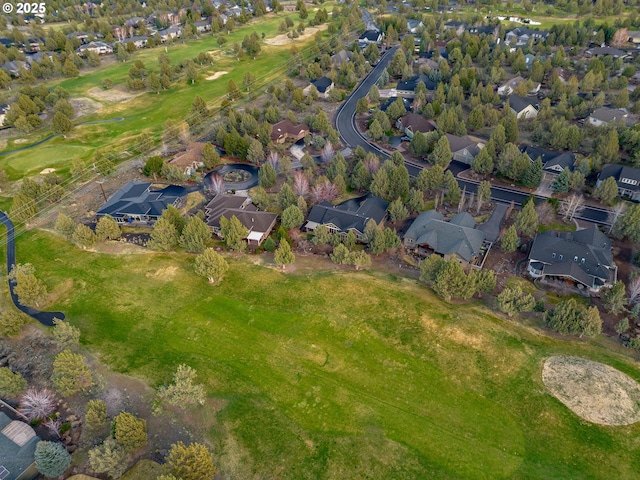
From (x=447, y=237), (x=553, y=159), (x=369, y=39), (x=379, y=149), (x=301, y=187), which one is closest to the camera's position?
(x=447, y=237)

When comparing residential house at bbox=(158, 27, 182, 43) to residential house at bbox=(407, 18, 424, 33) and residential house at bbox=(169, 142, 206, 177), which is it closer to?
residential house at bbox=(407, 18, 424, 33)

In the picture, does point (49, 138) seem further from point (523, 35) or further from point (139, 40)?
point (523, 35)

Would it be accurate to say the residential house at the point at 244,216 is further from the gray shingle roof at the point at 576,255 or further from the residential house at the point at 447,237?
the gray shingle roof at the point at 576,255

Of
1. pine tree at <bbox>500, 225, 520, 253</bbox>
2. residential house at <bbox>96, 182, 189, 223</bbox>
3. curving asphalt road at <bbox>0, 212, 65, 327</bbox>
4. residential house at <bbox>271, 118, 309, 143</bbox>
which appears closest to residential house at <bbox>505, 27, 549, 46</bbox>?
residential house at <bbox>271, 118, 309, 143</bbox>

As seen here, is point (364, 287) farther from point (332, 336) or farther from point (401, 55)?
point (401, 55)

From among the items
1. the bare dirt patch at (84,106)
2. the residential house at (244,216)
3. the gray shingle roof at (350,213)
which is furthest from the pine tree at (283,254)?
the bare dirt patch at (84,106)

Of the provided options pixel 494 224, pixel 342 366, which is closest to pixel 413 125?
pixel 494 224

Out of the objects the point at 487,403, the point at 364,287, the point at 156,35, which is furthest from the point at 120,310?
the point at 156,35

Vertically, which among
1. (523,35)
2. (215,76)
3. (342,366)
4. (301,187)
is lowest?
(342,366)
